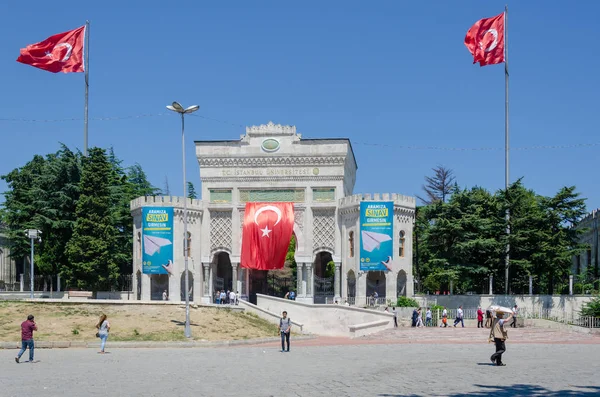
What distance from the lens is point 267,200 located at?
56031 millimetres

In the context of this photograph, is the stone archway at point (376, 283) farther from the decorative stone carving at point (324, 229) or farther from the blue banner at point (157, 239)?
the blue banner at point (157, 239)

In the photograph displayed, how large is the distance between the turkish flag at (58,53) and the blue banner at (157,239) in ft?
40.9

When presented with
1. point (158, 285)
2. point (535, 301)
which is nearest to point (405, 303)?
point (535, 301)

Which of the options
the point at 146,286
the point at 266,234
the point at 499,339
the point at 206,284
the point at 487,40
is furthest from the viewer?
the point at 206,284

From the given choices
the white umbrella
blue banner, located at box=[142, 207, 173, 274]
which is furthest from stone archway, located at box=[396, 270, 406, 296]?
the white umbrella

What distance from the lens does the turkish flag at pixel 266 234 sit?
54.1 m

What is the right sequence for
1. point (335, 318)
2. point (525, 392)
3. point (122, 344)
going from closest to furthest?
point (525, 392), point (122, 344), point (335, 318)

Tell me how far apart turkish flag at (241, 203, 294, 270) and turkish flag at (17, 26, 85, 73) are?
668 inches

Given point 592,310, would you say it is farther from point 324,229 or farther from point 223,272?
point 223,272

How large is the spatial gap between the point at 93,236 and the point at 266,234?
1203 centimetres

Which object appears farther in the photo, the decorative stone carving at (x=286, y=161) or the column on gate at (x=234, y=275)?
the decorative stone carving at (x=286, y=161)

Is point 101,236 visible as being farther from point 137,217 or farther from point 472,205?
point 472,205

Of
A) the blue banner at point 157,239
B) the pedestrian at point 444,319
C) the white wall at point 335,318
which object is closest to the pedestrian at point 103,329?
the white wall at point 335,318

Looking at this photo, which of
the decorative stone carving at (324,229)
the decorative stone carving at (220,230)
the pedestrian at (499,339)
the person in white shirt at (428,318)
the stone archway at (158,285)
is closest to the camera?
the pedestrian at (499,339)
